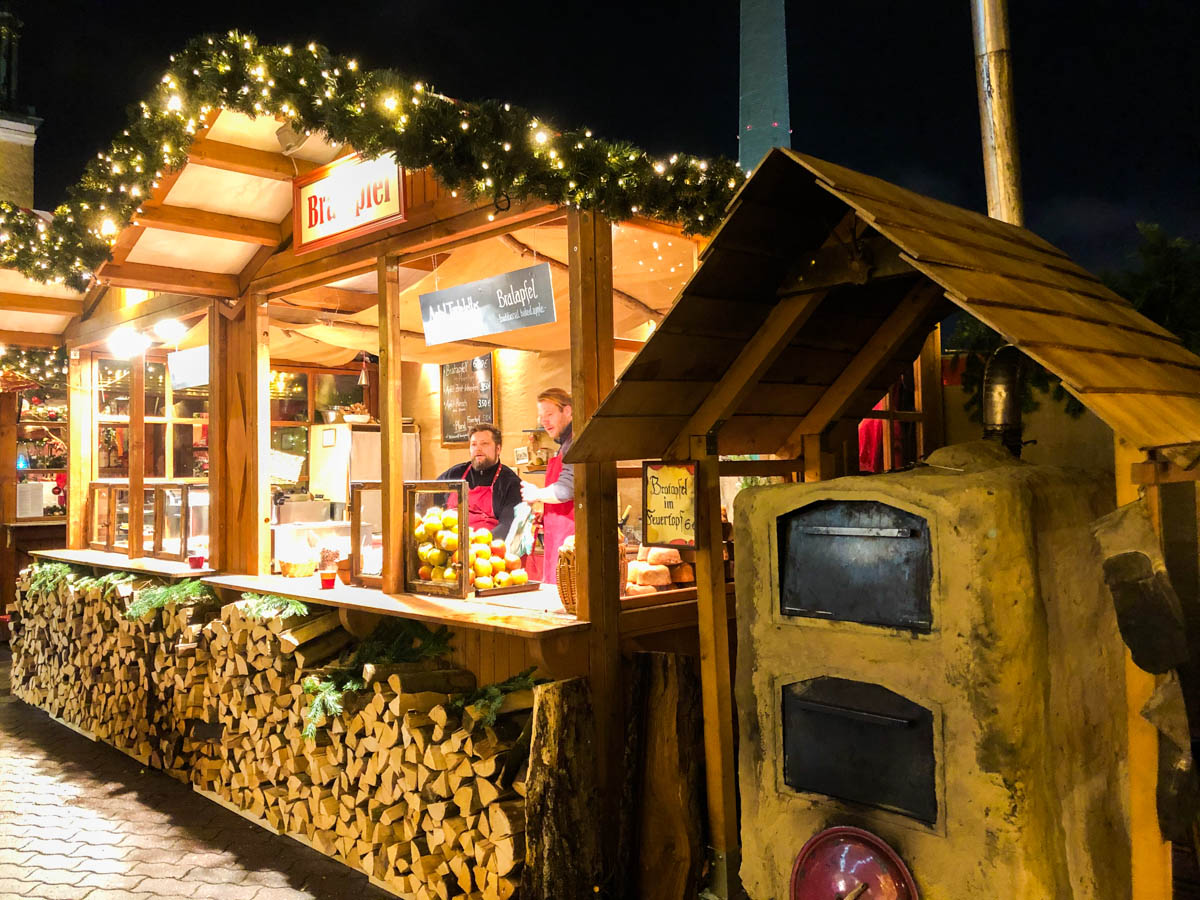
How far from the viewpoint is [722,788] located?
13.3ft

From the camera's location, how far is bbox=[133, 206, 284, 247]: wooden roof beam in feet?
20.9

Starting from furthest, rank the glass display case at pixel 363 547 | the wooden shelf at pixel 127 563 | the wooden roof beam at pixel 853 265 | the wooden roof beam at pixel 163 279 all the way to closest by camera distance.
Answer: the wooden shelf at pixel 127 563
the wooden roof beam at pixel 163 279
the glass display case at pixel 363 547
the wooden roof beam at pixel 853 265

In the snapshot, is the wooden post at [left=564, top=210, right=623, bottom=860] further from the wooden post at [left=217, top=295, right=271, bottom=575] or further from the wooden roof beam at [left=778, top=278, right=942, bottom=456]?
the wooden post at [left=217, top=295, right=271, bottom=575]

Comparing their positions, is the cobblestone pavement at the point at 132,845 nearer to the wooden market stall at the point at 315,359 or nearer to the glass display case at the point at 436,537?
the wooden market stall at the point at 315,359

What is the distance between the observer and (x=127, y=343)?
9094mm

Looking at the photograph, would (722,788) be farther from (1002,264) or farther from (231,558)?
(231,558)

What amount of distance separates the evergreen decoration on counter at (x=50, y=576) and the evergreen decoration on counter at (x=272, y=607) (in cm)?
381

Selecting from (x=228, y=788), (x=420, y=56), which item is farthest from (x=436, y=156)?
(x=420, y=56)

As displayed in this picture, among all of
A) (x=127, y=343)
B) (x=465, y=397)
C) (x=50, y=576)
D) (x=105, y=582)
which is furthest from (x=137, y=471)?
(x=465, y=397)

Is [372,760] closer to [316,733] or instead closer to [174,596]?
[316,733]

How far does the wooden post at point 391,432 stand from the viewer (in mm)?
5633

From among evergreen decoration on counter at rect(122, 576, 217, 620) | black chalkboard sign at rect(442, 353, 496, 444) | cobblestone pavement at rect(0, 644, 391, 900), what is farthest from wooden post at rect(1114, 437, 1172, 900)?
black chalkboard sign at rect(442, 353, 496, 444)

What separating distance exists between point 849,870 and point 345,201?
500 centimetres

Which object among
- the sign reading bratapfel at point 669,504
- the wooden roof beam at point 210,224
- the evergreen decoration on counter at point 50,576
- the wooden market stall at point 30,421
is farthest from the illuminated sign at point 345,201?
the evergreen decoration on counter at point 50,576
